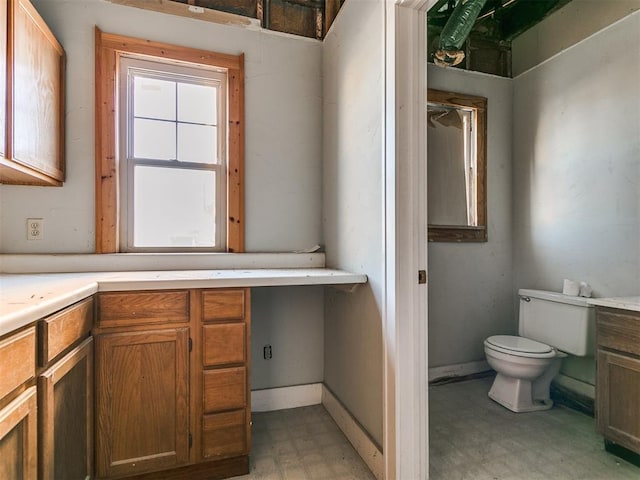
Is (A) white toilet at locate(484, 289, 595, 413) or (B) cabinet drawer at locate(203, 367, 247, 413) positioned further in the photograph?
(A) white toilet at locate(484, 289, 595, 413)

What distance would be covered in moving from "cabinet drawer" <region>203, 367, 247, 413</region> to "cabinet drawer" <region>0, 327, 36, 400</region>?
69cm

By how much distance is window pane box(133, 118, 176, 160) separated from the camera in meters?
2.09

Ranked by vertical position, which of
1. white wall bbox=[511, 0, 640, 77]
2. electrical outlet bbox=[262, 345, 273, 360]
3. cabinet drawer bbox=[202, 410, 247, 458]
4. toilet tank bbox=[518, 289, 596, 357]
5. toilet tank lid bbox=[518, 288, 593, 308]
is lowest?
cabinet drawer bbox=[202, 410, 247, 458]

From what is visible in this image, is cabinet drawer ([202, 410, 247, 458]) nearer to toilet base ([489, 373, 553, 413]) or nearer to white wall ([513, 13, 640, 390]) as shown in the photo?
toilet base ([489, 373, 553, 413])

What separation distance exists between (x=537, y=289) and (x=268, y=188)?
2178 millimetres

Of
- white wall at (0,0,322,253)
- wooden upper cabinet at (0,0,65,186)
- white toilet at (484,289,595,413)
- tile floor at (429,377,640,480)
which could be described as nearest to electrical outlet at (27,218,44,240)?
white wall at (0,0,322,253)

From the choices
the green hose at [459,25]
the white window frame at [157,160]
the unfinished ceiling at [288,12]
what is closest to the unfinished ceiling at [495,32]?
the green hose at [459,25]

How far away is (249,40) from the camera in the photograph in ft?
7.34

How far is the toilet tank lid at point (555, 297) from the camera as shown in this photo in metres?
2.17

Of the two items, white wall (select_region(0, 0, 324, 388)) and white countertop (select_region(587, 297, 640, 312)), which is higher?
white wall (select_region(0, 0, 324, 388))

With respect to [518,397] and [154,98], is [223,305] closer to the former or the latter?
[154,98]

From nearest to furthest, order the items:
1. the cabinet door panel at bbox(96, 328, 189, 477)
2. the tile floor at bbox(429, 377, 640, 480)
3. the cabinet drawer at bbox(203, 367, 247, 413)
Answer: the cabinet door panel at bbox(96, 328, 189, 477) → the cabinet drawer at bbox(203, 367, 247, 413) → the tile floor at bbox(429, 377, 640, 480)

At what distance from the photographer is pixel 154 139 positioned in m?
2.13

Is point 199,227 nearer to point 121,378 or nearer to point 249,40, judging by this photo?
point 121,378
